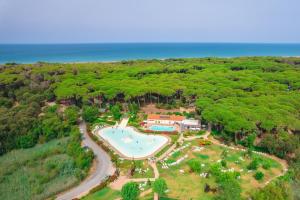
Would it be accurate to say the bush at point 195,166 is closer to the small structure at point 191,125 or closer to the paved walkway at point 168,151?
the paved walkway at point 168,151

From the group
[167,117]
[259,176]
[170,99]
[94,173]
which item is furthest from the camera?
[170,99]

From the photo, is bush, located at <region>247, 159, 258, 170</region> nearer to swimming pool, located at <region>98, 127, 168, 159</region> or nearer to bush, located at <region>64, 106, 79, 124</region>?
swimming pool, located at <region>98, 127, 168, 159</region>

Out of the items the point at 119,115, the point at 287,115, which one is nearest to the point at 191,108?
the point at 119,115

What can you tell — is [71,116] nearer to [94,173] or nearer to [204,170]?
[94,173]

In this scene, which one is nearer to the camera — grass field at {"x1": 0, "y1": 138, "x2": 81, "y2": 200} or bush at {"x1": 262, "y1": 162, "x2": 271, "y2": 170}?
grass field at {"x1": 0, "y1": 138, "x2": 81, "y2": 200}

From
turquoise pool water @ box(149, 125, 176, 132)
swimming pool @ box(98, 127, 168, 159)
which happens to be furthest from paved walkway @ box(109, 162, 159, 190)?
turquoise pool water @ box(149, 125, 176, 132)

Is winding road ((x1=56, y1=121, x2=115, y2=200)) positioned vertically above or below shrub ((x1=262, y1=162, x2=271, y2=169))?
below

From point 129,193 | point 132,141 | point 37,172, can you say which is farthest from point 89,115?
point 129,193

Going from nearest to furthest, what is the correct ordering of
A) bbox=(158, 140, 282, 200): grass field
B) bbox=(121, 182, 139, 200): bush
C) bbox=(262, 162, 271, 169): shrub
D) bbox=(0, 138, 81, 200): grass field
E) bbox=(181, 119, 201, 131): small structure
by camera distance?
bbox=(121, 182, 139, 200): bush → bbox=(158, 140, 282, 200): grass field → bbox=(0, 138, 81, 200): grass field → bbox=(262, 162, 271, 169): shrub → bbox=(181, 119, 201, 131): small structure
